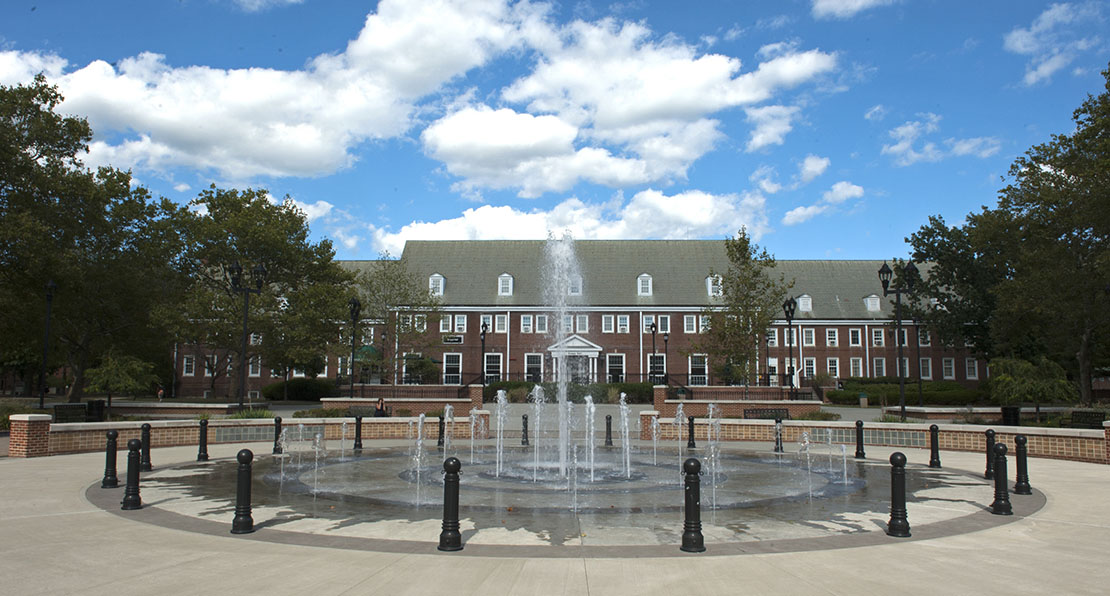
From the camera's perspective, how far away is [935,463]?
15695mm

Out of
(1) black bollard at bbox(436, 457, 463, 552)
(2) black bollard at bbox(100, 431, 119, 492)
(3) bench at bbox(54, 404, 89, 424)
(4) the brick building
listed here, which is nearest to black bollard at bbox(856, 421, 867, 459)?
(1) black bollard at bbox(436, 457, 463, 552)

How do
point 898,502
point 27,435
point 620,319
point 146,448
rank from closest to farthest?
point 898,502, point 146,448, point 27,435, point 620,319

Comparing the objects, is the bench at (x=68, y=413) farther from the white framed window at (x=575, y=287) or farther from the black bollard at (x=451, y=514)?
the white framed window at (x=575, y=287)

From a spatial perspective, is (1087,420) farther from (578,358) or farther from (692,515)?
(578,358)

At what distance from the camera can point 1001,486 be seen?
32.6ft

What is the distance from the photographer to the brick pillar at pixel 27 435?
16.5 metres

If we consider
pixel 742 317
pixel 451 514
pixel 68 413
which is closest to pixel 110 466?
pixel 451 514

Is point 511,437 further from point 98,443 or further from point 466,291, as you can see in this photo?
point 466,291

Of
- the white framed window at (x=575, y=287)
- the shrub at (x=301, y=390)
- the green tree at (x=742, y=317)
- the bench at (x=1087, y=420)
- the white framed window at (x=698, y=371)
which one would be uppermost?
the white framed window at (x=575, y=287)

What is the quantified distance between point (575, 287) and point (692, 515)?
5046cm

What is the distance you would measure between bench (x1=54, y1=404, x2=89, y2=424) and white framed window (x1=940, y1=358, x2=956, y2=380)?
59.5m

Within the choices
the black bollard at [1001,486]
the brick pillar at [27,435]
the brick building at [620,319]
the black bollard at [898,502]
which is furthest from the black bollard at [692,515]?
the brick building at [620,319]

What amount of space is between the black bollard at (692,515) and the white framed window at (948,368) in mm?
59834

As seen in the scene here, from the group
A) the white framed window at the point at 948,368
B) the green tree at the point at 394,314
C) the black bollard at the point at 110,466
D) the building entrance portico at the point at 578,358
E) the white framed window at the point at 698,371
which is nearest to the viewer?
the black bollard at the point at 110,466
